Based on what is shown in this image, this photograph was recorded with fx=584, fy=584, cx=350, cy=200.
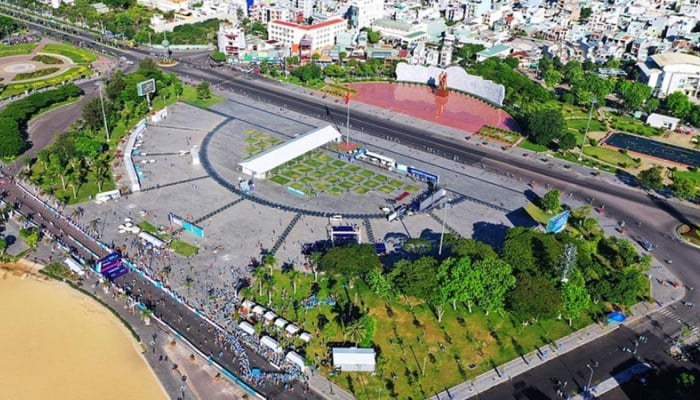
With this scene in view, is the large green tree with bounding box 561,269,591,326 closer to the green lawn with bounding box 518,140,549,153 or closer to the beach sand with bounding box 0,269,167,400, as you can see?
the beach sand with bounding box 0,269,167,400

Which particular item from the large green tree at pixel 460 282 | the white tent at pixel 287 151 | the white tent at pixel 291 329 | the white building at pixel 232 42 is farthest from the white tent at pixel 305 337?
the white building at pixel 232 42

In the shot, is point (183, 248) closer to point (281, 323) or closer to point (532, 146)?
point (281, 323)

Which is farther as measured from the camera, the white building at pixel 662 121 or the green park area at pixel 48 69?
the green park area at pixel 48 69

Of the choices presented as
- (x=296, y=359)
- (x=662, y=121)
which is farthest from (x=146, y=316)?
(x=662, y=121)

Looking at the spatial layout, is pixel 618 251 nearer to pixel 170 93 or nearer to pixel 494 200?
pixel 494 200

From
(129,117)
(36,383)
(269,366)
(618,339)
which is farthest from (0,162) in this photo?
(618,339)

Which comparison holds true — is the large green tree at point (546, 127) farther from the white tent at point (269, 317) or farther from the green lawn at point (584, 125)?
the white tent at point (269, 317)

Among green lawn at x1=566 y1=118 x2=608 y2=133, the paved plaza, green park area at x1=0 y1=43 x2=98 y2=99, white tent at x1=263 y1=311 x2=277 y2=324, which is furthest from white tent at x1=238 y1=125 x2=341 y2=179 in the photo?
green park area at x1=0 y1=43 x2=98 y2=99
